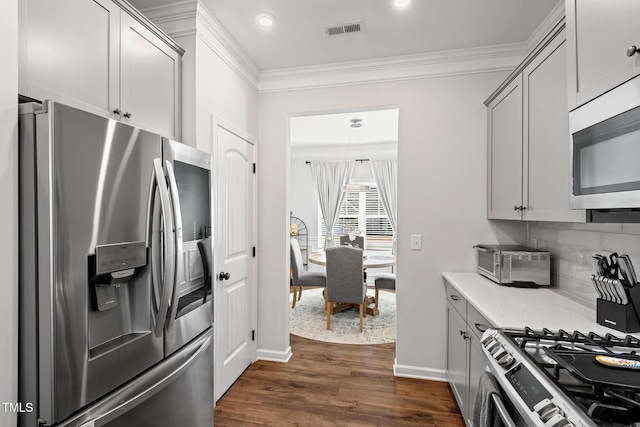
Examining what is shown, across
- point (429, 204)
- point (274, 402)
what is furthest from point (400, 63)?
point (274, 402)

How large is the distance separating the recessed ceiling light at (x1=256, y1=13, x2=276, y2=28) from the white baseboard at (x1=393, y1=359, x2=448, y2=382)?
2797mm

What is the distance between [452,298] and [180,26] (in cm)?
262

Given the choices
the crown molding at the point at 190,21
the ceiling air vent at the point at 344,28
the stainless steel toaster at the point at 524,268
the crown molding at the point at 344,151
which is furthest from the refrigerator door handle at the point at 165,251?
the crown molding at the point at 344,151

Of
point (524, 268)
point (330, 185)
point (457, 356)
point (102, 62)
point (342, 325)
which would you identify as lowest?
point (342, 325)

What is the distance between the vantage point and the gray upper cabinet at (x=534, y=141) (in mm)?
1567

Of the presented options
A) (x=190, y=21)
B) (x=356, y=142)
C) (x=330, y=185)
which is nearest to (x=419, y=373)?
(x=190, y=21)

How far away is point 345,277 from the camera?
376 cm

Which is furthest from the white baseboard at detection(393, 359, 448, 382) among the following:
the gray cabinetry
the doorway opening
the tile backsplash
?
the doorway opening

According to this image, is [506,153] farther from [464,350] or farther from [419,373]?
[419,373]

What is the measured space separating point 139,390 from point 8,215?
781 mm

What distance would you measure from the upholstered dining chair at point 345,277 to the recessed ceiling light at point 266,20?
2.33 metres

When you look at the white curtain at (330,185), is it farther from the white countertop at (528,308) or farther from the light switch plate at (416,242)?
the white countertop at (528,308)

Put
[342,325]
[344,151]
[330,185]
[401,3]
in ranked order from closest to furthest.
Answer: [401,3] → [342,325] → [344,151] → [330,185]

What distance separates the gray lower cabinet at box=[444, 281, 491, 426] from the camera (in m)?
1.74
